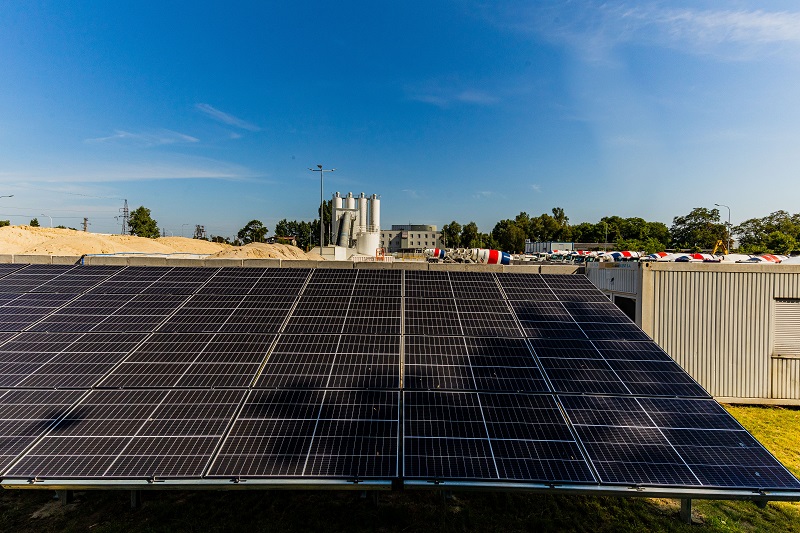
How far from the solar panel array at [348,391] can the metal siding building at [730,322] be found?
5.35m

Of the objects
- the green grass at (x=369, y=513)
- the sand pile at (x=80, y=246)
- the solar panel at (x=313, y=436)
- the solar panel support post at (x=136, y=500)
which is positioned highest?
the sand pile at (x=80, y=246)

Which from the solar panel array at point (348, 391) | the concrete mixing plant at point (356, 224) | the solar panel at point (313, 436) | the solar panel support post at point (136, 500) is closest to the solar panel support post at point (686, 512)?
the solar panel array at point (348, 391)

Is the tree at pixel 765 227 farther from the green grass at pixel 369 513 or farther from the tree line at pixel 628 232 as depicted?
the green grass at pixel 369 513

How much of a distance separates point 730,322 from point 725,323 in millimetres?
163

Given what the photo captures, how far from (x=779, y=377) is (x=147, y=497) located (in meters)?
20.4

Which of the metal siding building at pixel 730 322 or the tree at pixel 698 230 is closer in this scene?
the metal siding building at pixel 730 322

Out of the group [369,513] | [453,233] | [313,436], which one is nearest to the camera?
[313,436]

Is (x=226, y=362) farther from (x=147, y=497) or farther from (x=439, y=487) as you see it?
(x=439, y=487)

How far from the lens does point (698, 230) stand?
107125 mm

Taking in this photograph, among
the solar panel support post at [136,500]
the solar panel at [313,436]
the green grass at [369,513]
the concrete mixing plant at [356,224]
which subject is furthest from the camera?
the concrete mixing plant at [356,224]

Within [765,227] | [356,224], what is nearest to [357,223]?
[356,224]

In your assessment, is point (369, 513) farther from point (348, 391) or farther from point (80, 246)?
point (80, 246)

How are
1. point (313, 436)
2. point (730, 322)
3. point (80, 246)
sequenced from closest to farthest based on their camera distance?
point (313, 436) → point (730, 322) → point (80, 246)

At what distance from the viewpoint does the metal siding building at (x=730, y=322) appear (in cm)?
1293
